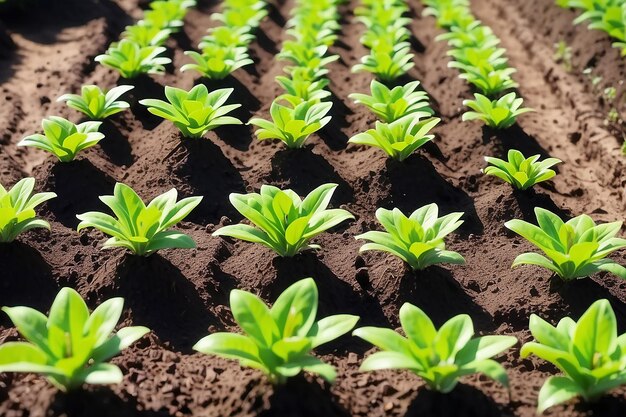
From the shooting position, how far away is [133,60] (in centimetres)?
693

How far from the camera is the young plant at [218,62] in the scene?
6.81 meters

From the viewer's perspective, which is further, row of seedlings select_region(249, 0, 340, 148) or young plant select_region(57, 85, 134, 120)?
young plant select_region(57, 85, 134, 120)

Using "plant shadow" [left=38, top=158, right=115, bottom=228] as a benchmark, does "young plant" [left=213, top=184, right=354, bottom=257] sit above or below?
above

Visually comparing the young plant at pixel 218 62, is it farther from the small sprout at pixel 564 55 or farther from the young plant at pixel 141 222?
the small sprout at pixel 564 55

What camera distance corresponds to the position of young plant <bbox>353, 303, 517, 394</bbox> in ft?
10.6

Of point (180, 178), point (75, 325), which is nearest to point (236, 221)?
point (180, 178)

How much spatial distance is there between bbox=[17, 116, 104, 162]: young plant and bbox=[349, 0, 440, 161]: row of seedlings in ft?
6.17

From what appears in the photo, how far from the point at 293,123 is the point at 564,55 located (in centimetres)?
412

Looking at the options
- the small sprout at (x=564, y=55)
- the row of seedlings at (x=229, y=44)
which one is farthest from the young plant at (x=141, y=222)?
the small sprout at (x=564, y=55)

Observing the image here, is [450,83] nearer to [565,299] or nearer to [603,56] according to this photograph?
[603,56]

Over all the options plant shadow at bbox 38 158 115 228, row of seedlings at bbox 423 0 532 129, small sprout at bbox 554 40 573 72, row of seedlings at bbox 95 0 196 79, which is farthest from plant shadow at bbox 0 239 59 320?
small sprout at bbox 554 40 573 72

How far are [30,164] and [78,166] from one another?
87 cm

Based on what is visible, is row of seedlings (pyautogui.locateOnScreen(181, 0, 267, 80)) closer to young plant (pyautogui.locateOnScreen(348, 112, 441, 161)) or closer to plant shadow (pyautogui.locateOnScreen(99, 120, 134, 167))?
plant shadow (pyautogui.locateOnScreen(99, 120, 134, 167))

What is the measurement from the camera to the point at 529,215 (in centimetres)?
515
